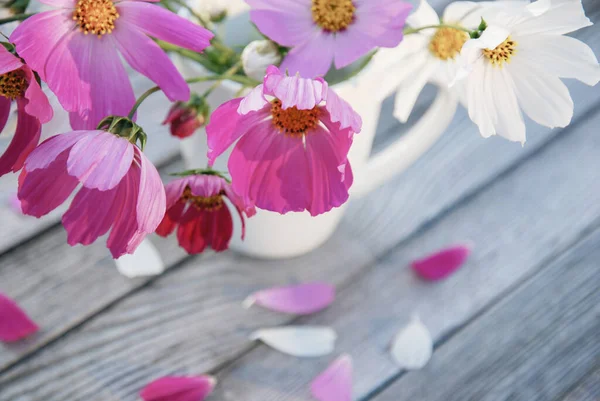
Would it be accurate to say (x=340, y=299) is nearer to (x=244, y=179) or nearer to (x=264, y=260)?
(x=264, y=260)

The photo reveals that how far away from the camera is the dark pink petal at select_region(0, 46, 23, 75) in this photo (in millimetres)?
240

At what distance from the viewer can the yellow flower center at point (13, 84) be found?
0.28m

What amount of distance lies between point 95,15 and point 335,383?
27cm

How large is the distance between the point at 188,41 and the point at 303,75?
0.16 ft

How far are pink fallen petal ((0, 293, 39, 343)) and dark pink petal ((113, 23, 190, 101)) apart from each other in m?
0.23

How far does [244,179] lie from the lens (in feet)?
0.91

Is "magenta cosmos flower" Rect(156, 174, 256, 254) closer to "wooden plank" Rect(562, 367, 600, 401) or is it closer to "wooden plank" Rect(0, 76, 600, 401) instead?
"wooden plank" Rect(0, 76, 600, 401)

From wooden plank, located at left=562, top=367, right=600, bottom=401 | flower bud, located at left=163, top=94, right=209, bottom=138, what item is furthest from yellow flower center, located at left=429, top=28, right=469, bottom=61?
wooden plank, located at left=562, top=367, right=600, bottom=401

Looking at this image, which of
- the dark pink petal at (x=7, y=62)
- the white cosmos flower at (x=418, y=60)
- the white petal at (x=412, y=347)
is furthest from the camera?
the white petal at (x=412, y=347)

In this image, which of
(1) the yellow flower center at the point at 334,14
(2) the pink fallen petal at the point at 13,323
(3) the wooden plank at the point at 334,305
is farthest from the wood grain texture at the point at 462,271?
(1) the yellow flower center at the point at 334,14

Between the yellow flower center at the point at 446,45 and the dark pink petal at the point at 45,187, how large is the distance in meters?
A: 0.20

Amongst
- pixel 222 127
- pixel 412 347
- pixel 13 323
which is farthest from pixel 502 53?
pixel 13 323

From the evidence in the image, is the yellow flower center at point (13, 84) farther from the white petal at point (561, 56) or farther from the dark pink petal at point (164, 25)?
the white petal at point (561, 56)

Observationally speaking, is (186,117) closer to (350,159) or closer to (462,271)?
(350,159)
